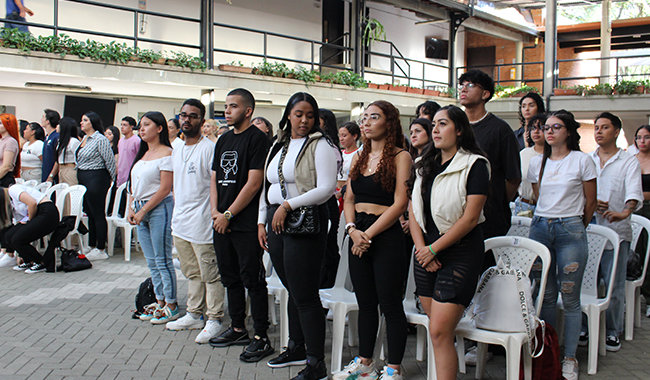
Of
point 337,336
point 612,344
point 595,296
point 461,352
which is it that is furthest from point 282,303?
point 612,344

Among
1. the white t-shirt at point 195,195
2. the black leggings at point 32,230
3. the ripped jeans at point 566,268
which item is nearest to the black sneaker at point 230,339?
the white t-shirt at point 195,195

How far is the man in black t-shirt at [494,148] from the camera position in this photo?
3328mm

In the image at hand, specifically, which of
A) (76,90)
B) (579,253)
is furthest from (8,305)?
(76,90)

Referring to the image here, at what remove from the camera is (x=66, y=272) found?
6.32 meters

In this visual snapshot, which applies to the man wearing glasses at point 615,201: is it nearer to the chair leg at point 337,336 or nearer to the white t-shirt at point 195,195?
the chair leg at point 337,336

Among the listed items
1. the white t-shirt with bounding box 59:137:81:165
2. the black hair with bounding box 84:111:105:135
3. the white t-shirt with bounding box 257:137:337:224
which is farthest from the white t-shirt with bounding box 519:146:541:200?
the white t-shirt with bounding box 59:137:81:165

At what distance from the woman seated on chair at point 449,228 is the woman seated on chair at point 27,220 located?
4.93 metres

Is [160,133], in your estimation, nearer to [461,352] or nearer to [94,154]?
[461,352]

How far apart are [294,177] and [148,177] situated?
1671 millimetres

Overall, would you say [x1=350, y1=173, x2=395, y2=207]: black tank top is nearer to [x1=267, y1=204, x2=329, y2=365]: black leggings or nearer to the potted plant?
[x1=267, y1=204, x2=329, y2=365]: black leggings

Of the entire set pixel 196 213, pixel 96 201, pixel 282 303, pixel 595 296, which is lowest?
pixel 282 303

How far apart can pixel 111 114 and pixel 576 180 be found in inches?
478

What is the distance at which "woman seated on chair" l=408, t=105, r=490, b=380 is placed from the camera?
271 centimetres

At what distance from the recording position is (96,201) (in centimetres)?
711
